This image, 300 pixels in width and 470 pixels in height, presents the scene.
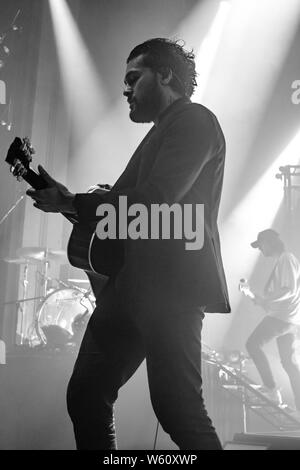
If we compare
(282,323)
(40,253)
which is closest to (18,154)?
(282,323)

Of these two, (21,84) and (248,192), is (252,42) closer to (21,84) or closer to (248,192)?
(248,192)

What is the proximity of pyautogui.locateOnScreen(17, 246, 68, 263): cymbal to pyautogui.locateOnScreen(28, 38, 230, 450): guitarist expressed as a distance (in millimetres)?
4069

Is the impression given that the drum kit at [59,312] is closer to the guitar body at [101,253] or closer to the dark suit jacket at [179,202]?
the guitar body at [101,253]

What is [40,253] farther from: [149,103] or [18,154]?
[149,103]

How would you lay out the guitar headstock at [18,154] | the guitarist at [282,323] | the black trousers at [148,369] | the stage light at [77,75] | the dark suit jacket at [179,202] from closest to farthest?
the black trousers at [148,369], the dark suit jacket at [179,202], the guitar headstock at [18,154], the guitarist at [282,323], the stage light at [77,75]

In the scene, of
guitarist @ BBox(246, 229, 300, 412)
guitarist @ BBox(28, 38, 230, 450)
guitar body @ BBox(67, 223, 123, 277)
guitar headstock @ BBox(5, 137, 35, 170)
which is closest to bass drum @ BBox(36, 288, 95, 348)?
guitarist @ BBox(246, 229, 300, 412)

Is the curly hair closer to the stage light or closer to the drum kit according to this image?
the drum kit

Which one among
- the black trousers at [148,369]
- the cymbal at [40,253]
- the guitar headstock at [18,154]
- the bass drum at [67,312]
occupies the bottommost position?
the black trousers at [148,369]

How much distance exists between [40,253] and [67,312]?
31.9 inches

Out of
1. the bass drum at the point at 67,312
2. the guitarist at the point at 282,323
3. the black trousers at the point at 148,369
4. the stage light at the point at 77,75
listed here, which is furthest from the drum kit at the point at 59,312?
the stage light at the point at 77,75

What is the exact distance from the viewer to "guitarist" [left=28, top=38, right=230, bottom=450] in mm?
1527

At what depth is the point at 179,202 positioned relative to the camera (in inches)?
66.6

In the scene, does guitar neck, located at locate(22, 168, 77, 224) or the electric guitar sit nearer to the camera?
the electric guitar

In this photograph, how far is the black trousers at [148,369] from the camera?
1503 millimetres
